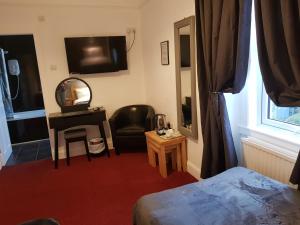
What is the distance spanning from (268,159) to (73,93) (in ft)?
10.1

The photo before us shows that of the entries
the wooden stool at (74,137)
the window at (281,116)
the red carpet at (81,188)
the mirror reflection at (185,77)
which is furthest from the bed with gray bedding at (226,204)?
the wooden stool at (74,137)

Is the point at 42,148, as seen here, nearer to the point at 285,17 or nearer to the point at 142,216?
the point at 142,216

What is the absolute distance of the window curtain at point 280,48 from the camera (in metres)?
1.46

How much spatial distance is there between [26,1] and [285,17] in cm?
338

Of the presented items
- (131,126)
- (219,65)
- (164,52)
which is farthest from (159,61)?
(219,65)

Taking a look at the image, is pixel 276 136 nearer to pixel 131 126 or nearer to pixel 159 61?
pixel 159 61

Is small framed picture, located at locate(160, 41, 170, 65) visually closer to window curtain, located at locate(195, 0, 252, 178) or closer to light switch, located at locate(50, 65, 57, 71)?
window curtain, located at locate(195, 0, 252, 178)

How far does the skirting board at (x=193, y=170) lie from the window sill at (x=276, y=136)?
92cm

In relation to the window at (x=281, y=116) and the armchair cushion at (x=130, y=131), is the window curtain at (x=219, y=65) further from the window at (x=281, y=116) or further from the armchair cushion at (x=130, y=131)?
the armchair cushion at (x=130, y=131)

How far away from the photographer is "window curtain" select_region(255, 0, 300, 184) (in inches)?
57.6

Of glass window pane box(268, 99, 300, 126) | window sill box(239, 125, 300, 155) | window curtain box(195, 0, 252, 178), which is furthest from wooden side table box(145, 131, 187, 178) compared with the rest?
glass window pane box(268, 99, 300, 126)

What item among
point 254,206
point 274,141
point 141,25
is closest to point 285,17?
point 274,141

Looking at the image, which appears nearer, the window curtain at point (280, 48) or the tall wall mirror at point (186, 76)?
the window curtain at point (280, 48)

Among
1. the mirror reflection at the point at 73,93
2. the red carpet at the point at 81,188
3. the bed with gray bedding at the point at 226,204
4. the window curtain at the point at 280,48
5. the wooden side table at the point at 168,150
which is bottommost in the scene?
the red carpet at the point at 81,188
